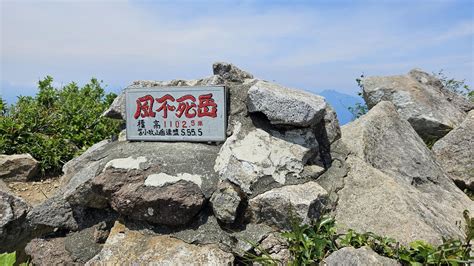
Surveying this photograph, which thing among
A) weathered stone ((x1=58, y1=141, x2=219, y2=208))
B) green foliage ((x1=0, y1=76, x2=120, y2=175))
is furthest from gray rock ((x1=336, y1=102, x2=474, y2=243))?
green foliage ((x1=0, y1=76, x2=120, y2=175))

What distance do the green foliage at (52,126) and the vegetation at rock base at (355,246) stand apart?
4475 millimetres

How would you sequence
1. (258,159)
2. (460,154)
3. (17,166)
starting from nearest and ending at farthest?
1. (258,159)
2. (460,154)
3. (17,166)

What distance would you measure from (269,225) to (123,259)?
4.47 feet

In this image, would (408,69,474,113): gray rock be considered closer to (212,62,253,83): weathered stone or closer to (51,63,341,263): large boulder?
(51,63,341,263): large boulder

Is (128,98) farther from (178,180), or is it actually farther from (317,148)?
(317,148)

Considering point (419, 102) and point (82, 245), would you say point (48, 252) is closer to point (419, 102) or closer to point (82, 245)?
point (82, 245)

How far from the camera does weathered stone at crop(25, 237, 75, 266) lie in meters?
4.02

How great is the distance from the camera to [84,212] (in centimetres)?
434

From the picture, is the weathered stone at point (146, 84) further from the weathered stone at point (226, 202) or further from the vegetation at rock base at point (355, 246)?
the vegetation at rock base at point (355, 246)

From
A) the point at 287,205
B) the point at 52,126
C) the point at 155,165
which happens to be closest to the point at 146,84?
the point at 155,165

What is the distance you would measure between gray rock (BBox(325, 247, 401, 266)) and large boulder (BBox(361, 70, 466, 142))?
4806mm

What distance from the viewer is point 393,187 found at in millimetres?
4020

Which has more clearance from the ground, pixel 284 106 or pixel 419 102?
pixel 284 106

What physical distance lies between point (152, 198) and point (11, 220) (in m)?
1.75
